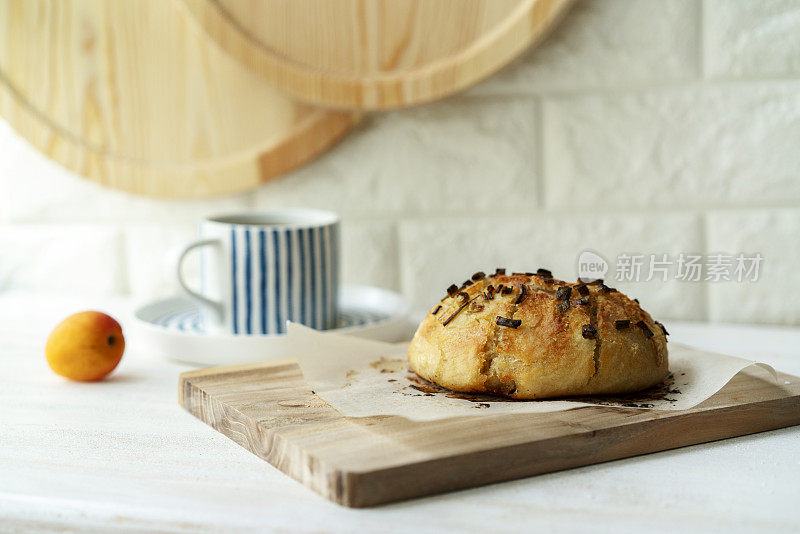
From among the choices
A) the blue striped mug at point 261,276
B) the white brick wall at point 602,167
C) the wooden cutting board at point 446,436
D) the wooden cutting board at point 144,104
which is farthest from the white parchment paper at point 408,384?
the wooden cutting board at point 144,104

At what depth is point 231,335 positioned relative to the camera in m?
0.80

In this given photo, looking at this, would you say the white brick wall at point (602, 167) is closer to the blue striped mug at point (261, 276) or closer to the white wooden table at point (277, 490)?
the blue striped mug at point (261, 276)

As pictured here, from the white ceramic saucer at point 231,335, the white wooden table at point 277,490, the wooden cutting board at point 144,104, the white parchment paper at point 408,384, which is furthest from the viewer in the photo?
the wooden cutting board at point 144,104

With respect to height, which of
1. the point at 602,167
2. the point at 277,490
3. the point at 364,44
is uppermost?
the point at 364,44

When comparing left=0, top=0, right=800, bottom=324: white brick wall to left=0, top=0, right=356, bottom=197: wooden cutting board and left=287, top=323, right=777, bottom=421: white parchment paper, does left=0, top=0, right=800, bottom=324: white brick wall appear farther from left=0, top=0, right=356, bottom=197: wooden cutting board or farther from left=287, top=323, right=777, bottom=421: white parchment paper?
left=287, top=323, right=777, bottom=421: white parchment paper

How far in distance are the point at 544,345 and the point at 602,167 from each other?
17.4 inches

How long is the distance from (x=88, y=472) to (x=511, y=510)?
0.89ft

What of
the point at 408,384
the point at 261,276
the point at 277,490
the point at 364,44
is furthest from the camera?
the point at 364,44

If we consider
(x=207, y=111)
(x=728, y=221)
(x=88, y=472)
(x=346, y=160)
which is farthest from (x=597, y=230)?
(x=88, y=472)

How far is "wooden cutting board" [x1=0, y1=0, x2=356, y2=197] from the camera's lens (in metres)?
1.03

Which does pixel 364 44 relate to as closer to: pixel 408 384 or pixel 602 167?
pixel 602 167

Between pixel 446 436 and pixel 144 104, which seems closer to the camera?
pixel 446 436

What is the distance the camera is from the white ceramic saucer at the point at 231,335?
2.53 ft

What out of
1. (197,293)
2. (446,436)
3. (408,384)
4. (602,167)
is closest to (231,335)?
(197,293)
